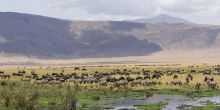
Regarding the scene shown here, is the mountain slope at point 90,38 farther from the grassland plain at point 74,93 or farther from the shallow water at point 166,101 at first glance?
the shallow water at point 166,101

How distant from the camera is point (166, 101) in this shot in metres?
41.3

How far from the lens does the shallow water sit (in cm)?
3791

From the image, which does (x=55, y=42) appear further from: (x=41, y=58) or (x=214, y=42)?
(x=214, y=42)

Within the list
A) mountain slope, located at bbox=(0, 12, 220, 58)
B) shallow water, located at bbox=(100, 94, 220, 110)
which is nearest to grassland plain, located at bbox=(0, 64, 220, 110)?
shallow water, located at bbox=(100, 94, 220, 110)

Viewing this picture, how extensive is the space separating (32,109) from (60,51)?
130m

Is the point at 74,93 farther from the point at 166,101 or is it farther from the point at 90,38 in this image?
the point at 90,38

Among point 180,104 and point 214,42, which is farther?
point 214,42

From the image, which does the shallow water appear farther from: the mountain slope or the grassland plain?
the mountain slope

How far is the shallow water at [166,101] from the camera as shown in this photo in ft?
124

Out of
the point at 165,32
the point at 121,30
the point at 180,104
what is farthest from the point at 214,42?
the point at 180,104

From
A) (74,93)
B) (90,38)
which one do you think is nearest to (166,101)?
(74,93)

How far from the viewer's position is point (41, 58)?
483ft

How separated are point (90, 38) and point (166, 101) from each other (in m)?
142

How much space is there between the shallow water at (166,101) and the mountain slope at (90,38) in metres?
110
